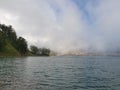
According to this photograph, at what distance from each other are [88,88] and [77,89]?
90.9 inches

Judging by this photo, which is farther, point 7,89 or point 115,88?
point 115,88

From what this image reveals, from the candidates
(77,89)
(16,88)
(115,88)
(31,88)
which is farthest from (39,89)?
(115,88)

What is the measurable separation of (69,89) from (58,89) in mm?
1909

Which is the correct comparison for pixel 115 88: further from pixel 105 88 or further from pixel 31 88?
pixel 31 88

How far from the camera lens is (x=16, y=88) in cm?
4003

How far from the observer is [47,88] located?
40938 millimetres

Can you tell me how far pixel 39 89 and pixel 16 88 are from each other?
4.02 meters

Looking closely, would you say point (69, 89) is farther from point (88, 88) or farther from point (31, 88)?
point (31, 88)

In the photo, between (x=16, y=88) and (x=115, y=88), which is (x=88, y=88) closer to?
(x=115, y=88)

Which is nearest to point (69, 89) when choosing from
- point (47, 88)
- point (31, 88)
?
point (47, 88)

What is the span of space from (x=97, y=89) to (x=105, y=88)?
2.01 meters

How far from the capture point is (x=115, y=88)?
41438 mm

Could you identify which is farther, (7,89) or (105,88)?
(105,88)

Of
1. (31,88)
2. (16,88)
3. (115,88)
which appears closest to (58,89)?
(31,88)
